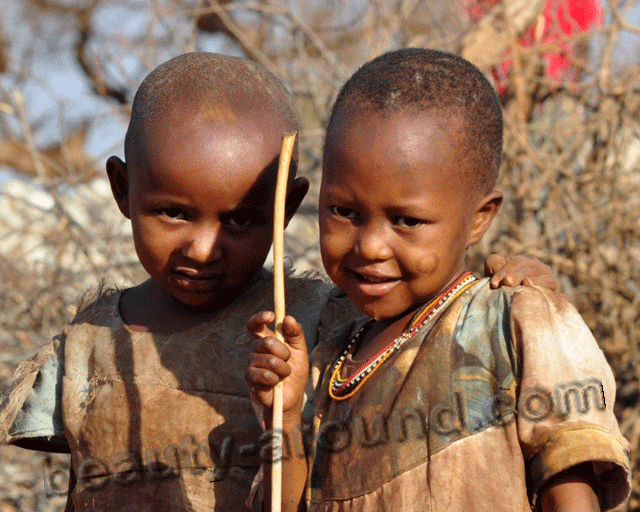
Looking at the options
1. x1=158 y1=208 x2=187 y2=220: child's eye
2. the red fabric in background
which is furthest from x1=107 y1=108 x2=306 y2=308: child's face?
the red fabric in background

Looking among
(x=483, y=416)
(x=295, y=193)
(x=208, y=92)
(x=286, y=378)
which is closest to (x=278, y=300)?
(x=286, y=378)

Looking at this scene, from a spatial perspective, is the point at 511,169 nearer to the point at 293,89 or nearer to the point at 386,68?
the point at 293,89

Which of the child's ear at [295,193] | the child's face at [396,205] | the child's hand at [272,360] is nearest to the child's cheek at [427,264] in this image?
the child's face at [396,205]

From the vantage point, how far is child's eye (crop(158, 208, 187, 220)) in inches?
87.2

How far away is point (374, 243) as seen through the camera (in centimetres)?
183

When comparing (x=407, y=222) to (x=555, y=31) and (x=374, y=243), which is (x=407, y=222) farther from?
(x=555, y=31)

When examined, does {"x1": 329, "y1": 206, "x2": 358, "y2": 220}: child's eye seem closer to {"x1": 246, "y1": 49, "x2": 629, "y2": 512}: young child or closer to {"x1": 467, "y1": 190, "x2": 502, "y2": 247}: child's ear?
{"x1": 246, "y1": 49, "x2": 629, "y2": 512}: young child

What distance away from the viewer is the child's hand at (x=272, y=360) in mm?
1796

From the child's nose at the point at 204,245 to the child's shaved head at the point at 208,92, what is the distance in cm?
24

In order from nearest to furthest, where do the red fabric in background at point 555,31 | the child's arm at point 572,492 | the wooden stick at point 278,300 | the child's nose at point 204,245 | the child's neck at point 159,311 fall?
the child's arm at point 572,492
the wooden stick at point 278,300
the child's nose at point 204,245
the child's neck at point 159,311
the red fabric in background at point 555,31

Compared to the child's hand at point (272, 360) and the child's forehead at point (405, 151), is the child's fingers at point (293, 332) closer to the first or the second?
the child's hand at point (272, 360)

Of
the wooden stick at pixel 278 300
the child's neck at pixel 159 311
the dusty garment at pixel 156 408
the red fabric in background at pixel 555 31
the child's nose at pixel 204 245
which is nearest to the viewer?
the wooden stick at pixel 278 300

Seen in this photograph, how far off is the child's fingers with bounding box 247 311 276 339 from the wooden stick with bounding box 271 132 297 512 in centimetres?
2

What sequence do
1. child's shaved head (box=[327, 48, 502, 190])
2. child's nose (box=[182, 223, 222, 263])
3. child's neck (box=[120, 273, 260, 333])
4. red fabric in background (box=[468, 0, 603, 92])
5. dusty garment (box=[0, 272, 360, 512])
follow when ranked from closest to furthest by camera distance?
child's shaved head (box=[327, 48, 502, 190])
child's nose (box=[182, 223, 222, 263])
dusty garment (box=[0, 272, 360, 512])
child's neck (box=[120, 273, 260, 333])
red fabric in background (box=[468, 0, 603, 92])
